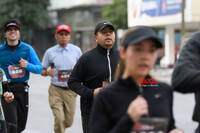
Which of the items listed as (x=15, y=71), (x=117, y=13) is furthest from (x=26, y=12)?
(x=15, y=71)

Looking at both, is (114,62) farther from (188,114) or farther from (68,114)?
(188,114)

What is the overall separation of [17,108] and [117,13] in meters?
42.9

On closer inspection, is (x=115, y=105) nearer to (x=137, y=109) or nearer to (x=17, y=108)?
(x=137, y=109)

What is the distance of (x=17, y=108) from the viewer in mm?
6461

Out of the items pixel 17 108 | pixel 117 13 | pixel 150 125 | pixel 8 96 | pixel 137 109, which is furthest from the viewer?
pixel 117 13

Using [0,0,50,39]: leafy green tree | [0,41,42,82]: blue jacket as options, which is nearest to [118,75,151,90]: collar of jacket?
[0,41,42,82]: blue jacket

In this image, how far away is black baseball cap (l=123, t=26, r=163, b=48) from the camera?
249 cm

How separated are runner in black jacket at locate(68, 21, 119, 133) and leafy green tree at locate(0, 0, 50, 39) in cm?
4134

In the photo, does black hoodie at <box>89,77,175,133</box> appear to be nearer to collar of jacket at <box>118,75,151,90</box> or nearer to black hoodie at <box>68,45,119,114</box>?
collar of jacket at <box>118,75,151,90</box>

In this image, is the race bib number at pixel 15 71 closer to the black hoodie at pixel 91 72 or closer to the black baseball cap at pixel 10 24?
the black baseball cap at pixel 10 24

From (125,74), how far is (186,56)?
65 cm

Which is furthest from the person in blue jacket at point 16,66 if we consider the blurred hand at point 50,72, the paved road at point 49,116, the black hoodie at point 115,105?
the black hoodie at point 115,105

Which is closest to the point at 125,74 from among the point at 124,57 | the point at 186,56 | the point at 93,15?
the point at 124,57

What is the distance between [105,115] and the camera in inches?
102
